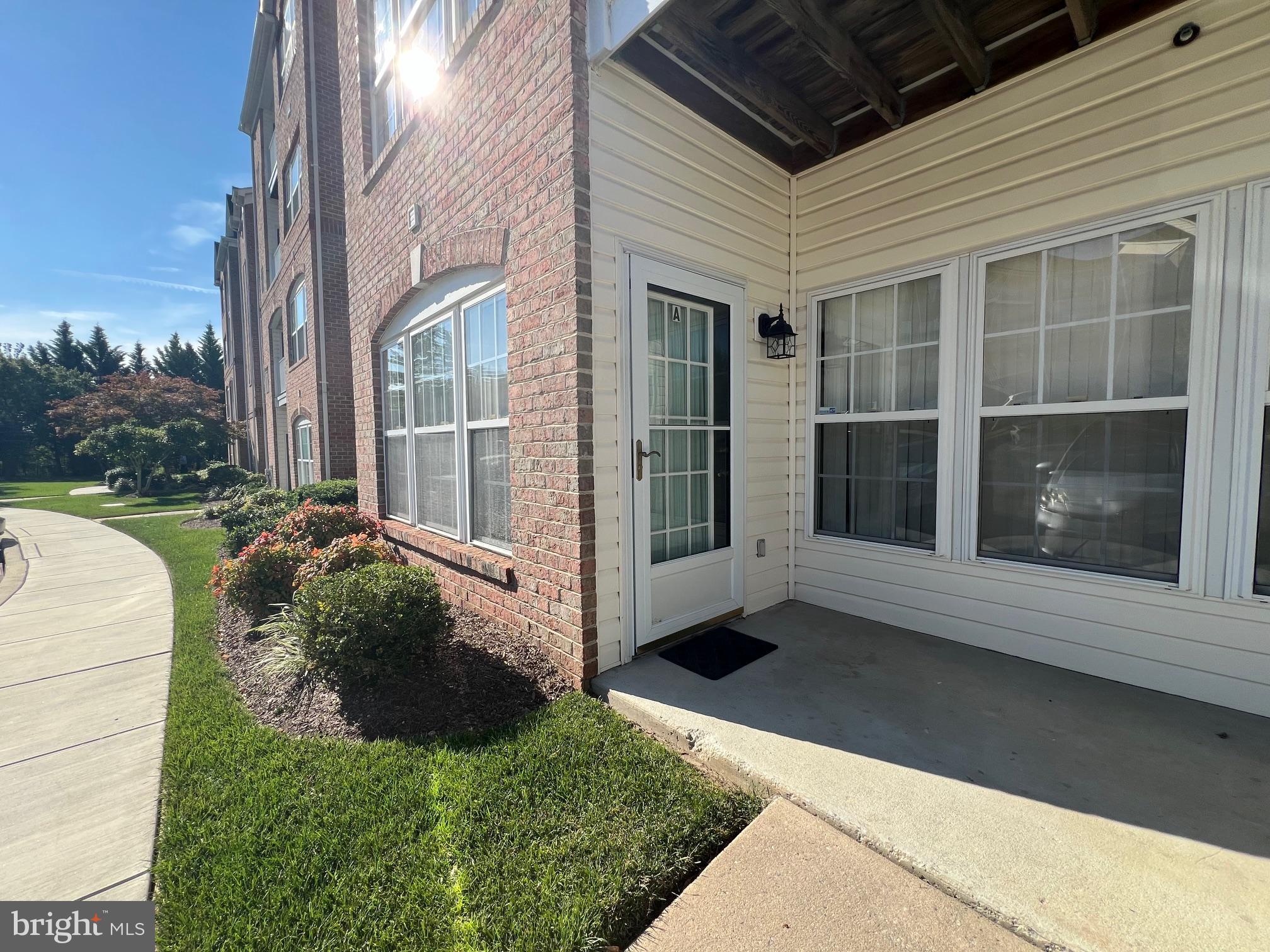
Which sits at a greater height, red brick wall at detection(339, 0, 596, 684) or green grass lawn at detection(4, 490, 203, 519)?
red brick wall at detection(339, 0, 596, 684)

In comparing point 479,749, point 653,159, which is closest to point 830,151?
point 653,159

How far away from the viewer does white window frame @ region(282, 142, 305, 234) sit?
409 inches

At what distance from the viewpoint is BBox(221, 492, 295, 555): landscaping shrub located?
21.6ft

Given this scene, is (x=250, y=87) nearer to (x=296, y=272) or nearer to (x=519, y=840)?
(x=296, y=272)

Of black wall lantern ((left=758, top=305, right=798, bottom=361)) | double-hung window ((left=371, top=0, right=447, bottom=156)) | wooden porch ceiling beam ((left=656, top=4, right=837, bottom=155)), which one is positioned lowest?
black wall lantern ((left=758, top=305, right=798, bottom=361))

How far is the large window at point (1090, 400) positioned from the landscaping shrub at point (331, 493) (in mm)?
8138

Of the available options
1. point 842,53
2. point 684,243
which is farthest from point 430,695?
point 842,53

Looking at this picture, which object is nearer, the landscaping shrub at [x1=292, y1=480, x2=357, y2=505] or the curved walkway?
the curved walkway

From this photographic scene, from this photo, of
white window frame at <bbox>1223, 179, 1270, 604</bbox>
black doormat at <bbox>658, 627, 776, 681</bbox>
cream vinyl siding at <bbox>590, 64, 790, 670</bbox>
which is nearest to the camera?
white window frame at <bbox>1223, 179, 1270, 604</bbox>

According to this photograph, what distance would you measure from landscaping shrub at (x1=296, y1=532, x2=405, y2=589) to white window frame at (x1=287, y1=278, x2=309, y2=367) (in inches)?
305

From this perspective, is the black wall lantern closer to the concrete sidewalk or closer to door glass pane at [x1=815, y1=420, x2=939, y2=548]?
door glass pane at [x1=815, y1=420, x2=939, y2=548]

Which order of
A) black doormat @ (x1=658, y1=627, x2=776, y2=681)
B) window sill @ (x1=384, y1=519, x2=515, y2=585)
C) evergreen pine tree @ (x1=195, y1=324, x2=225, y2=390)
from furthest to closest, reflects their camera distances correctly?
evergreen pine tree @ (x1=195, y1=324, x2=225, y2=390) → window sill @ (x1=384, y1=519, x2=515, y2=585) → black doormat @ (x1=658, y1=627, x2=776, y2=681)

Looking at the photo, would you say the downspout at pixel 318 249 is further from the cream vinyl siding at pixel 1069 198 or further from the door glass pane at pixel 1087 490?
the door glass pane at pixel 1087 490


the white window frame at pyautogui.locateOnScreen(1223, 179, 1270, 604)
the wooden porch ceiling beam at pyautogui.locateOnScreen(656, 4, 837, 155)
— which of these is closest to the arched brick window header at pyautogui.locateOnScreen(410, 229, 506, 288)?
the wooden porch ceiling beam at pyautogui.locateOnScreen(656, 4, 837, 155)
